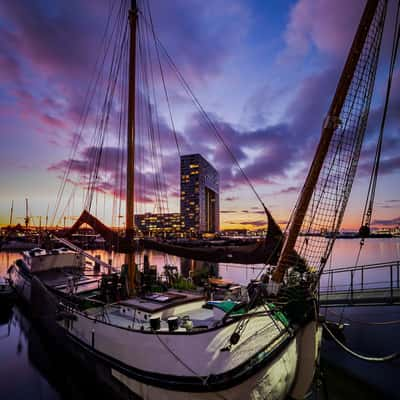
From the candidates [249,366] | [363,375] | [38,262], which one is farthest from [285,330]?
[38,262]

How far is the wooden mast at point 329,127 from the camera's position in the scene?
5438 millimetres

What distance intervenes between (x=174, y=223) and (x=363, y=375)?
173284 millimetres

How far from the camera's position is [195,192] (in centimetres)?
16250

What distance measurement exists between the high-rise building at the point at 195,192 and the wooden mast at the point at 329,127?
151m

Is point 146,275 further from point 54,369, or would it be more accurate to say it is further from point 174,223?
point 174,223

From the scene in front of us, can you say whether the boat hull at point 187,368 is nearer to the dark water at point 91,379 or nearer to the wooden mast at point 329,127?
the wooden mast at point 329,127

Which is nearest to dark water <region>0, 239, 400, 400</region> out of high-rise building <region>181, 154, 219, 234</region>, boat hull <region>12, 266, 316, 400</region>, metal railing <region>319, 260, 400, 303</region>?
metal railing <region>319, 260, 400, 303</region>

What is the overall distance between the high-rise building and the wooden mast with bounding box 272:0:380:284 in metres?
151

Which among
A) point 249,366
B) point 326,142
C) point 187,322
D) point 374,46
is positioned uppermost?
point 374,46

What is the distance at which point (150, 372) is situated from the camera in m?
5.21

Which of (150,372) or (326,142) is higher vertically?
(326,142)

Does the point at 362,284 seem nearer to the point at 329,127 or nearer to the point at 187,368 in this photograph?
the point at 329,127

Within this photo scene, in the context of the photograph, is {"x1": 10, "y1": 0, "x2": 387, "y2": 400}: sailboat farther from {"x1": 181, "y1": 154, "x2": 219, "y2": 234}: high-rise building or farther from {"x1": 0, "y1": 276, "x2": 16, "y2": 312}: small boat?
{"x1": 181, "y1": 154, "x2": 219, "y2": 234}: high-rise building

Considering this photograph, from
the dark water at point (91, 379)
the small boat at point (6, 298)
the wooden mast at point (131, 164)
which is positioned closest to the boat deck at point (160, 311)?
the wooden mast at point (131, 164)
